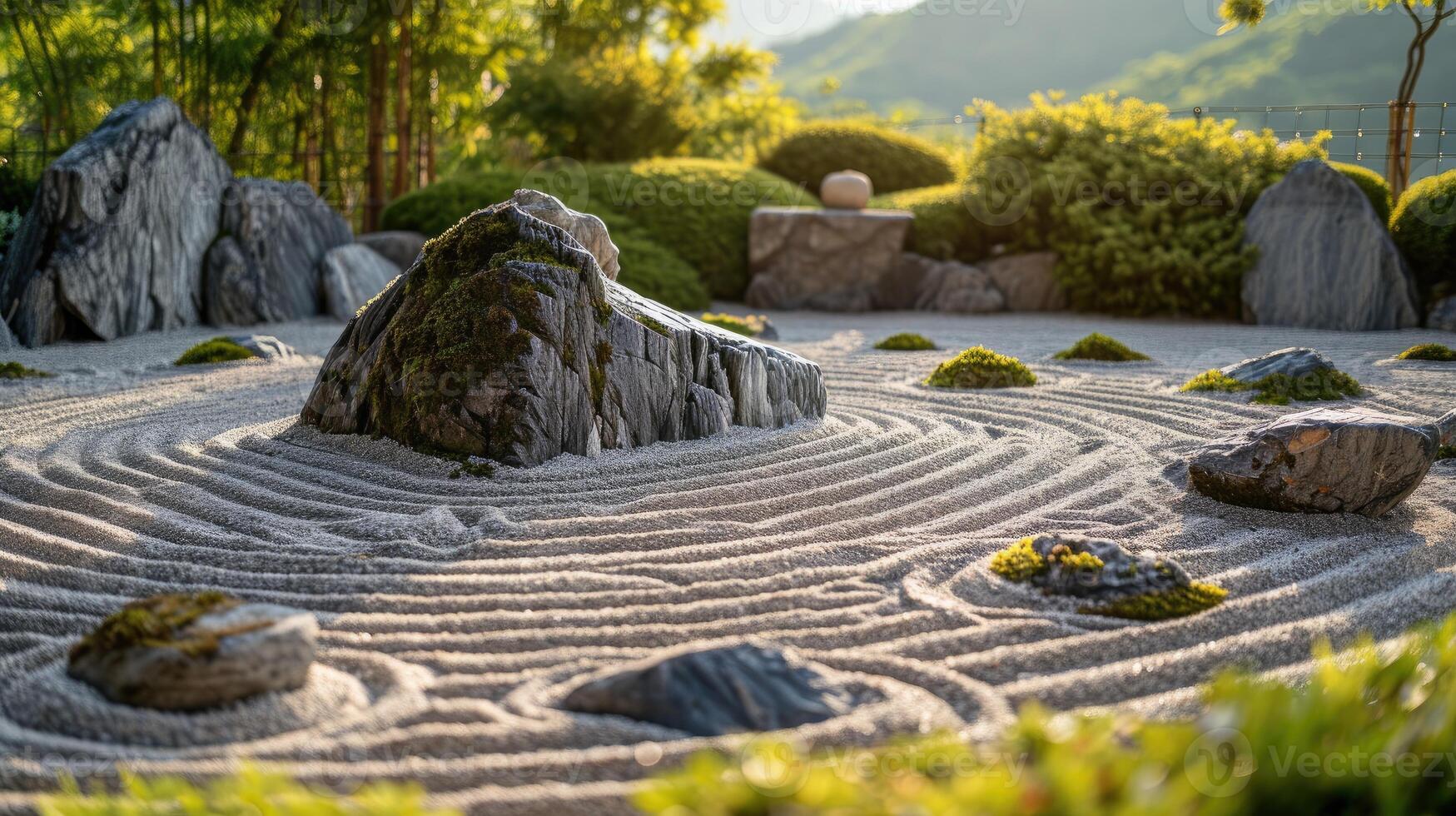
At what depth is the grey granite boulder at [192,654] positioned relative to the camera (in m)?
2.20

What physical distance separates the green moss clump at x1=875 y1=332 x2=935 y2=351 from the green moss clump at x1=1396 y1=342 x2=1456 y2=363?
11.6 ft

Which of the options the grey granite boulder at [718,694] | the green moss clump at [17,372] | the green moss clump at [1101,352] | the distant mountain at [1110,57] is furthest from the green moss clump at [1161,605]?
the distant mountain at [1110,57]

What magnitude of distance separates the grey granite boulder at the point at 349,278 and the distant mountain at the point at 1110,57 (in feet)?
102

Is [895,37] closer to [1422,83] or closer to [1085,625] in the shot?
[1422,83]

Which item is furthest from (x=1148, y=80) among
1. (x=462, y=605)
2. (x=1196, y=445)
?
(x=462, y=605)

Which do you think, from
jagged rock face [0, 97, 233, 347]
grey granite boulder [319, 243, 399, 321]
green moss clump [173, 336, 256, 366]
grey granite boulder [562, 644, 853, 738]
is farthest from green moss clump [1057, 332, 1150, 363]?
jagged rock face [0, 97, 233, 347]

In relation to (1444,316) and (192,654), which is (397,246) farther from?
(1444,316)

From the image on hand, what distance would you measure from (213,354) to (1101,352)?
6.64 m

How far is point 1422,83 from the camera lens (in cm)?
3575

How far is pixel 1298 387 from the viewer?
6176 millimetres

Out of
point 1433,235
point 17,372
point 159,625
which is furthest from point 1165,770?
point 1433,235

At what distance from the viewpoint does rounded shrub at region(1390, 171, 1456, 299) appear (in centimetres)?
1051

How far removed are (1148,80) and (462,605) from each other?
4911 centimetres

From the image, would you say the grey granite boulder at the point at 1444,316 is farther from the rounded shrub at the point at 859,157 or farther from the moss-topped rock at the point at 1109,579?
the moss-topped rock at the point at 1109,579
